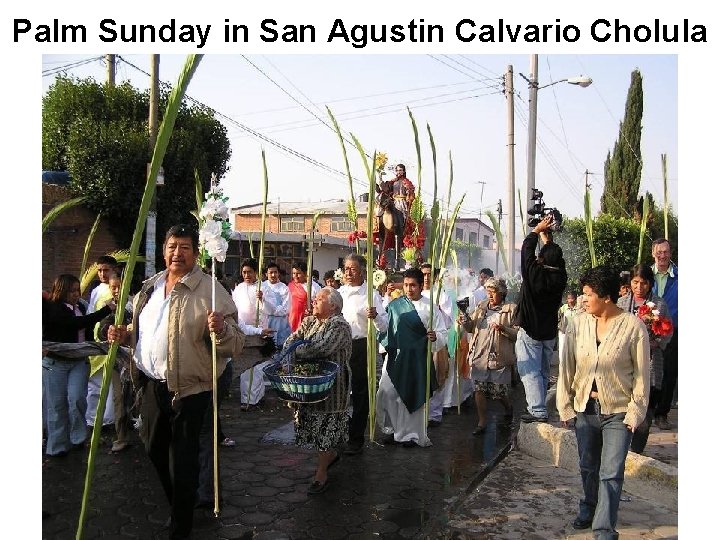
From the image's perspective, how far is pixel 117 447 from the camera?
5676 mm

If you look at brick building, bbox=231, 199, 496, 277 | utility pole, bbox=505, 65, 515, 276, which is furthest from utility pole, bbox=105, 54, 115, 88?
utility pole, bbox=505, 65, 515, 276

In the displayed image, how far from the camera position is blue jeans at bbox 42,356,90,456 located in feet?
17.8

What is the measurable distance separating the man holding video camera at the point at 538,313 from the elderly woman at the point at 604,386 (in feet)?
6.68

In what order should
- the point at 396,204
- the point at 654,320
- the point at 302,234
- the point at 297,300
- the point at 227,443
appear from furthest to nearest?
the point at 302,234 → the point at 297,300 → the point at 396,204 → the point at 227,443 → the point at 654,320

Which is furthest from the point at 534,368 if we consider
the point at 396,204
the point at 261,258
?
the point at 261,258

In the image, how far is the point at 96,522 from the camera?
414 centimetres

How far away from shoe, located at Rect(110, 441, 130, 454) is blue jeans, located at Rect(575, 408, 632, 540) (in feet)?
12.7

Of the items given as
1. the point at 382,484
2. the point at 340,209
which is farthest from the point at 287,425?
the point at 340,209

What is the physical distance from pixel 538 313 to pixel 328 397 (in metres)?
2.47

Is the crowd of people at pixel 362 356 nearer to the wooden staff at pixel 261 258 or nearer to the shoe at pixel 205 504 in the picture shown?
the shoe at pixel 205 504

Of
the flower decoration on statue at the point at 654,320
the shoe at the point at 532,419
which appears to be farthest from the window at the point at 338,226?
the flower decoration on statue at the point at 654,320

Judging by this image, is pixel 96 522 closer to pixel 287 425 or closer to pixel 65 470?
pixel 65 470

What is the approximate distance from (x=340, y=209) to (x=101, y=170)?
22.8 meters

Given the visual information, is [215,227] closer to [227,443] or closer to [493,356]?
[227,443]
